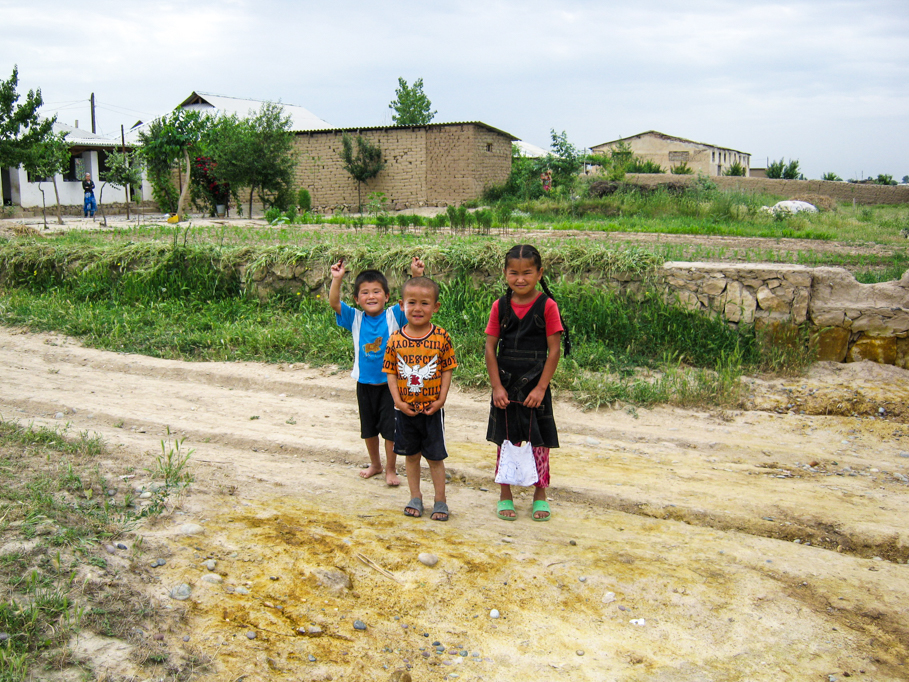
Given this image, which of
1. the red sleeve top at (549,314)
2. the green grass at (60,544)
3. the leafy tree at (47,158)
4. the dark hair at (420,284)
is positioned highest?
the leafy tree at (47,158)

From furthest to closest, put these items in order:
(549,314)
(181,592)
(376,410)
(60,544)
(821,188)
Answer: (821,188)
(376,410)
(549,314)
(60,544)
(181,592)

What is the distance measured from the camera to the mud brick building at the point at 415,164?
77.3ft

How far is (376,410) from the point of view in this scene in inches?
158

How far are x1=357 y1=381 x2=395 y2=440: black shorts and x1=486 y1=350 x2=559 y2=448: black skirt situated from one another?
0.64 meters

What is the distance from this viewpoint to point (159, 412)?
17.3ft

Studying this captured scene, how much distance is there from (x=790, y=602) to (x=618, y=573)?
70 centimetres

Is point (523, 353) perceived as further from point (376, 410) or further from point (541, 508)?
point (376, 410)

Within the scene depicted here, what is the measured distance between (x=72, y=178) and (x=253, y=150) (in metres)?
10.9

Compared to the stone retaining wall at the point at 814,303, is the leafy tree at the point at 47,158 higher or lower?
Result: higher

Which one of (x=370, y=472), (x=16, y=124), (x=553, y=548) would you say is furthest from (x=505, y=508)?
(x=16, y=124)

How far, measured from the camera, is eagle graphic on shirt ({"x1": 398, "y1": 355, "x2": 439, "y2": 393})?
3.47m

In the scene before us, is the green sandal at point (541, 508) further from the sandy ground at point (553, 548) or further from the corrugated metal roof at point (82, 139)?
the corrugated metal roof at point (82, 139)

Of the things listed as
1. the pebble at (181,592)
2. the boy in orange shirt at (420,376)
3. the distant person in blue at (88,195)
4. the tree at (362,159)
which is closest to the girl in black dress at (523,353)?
the boy in orange shirt at (420,376)

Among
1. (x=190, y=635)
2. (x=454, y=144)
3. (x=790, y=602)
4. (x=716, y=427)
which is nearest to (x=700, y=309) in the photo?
(x=716, y=427)
